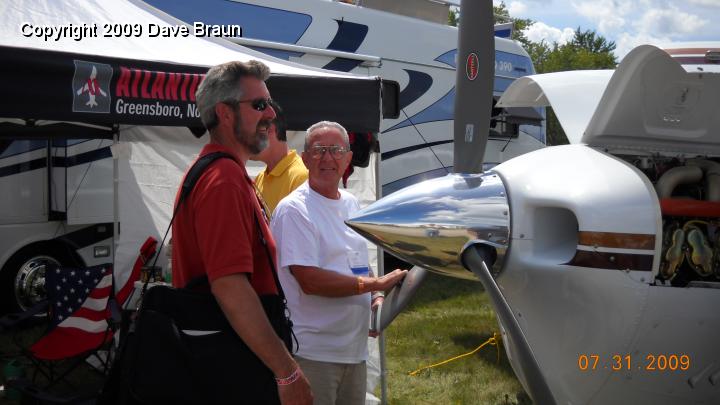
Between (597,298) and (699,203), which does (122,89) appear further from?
(699,203)

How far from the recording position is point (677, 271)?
9.52 ft

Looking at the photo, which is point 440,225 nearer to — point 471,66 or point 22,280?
point 471,66

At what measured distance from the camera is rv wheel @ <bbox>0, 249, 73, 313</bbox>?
20.7ft

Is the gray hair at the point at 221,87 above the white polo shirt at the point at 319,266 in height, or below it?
above

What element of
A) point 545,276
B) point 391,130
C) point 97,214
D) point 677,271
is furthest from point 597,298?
point 391,130

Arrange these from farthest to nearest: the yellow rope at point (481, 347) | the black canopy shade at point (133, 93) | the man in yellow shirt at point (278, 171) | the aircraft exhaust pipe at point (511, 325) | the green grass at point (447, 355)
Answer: the yellow rope at point (481, 347) → the green grass at point (447, 355) → the man in yellow shirt at point (278, 171) → the black canopy shade at point (133, 93) → the aircraft exhaust pipe at point (511, 325)

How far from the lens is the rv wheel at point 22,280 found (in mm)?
6324

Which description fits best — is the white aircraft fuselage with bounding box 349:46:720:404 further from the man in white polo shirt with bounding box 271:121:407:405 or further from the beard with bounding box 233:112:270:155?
the beard with bounding box 233:112:270:155

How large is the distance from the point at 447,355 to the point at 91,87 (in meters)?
3.57

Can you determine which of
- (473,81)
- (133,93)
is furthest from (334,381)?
(133,93)

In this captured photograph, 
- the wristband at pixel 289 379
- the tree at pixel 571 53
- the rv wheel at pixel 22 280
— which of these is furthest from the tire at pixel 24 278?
the tree at pixel 571 53
